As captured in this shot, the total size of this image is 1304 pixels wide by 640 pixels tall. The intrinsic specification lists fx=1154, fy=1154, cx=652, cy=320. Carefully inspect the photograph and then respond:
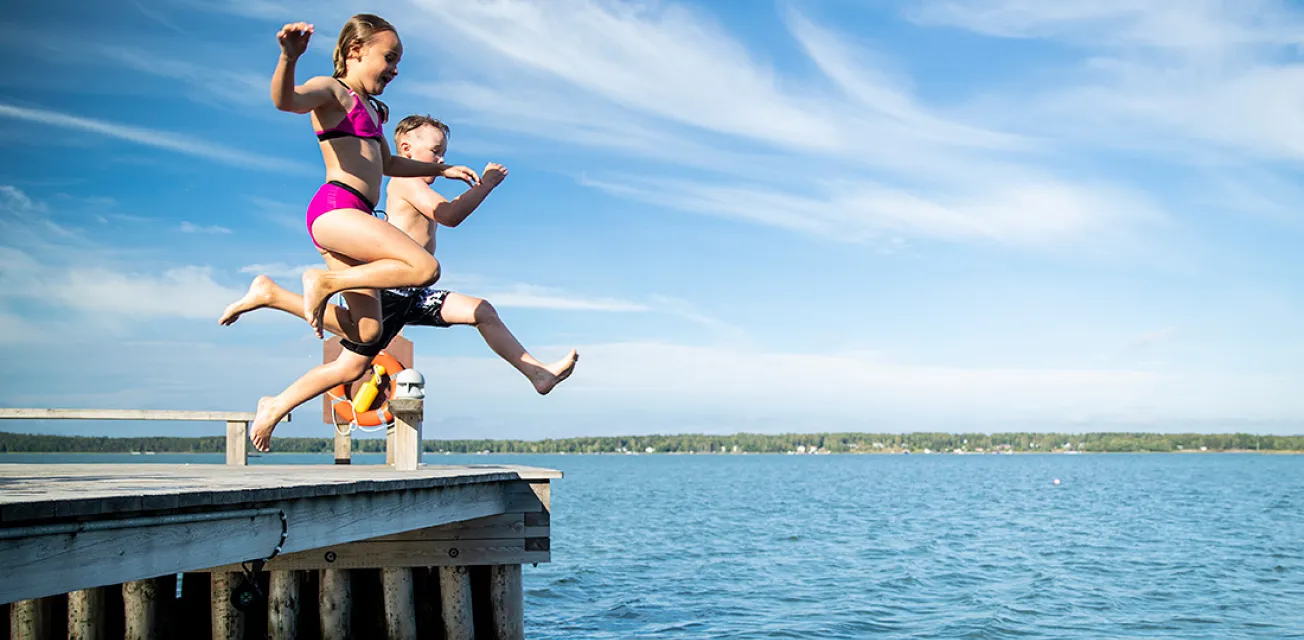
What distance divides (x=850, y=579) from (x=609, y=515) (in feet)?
72.8

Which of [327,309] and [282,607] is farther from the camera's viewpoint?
[282,607]

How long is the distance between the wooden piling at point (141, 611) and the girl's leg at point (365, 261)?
431 centimetres

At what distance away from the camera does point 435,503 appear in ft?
27.3

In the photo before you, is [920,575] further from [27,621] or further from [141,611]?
[27,621]

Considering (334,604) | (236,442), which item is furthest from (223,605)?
(236,442)

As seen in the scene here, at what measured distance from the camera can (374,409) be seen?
10.7 m

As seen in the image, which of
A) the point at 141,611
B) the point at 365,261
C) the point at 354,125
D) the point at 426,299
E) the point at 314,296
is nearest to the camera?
the point at 314,296

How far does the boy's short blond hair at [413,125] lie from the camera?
7.54m

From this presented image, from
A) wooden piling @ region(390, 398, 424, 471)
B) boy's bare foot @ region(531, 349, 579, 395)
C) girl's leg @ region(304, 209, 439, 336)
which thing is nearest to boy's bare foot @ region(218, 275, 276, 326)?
girl's leg @ region(304, 209, 439, 336)

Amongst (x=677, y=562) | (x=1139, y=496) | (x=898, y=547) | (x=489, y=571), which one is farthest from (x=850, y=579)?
(x=1139, y=496)

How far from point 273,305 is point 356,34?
1643 millimetres

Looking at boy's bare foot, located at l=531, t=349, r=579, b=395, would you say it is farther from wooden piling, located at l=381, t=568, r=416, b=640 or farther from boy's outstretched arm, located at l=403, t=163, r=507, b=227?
wooden piling, located at l=381, t=568, r=416, b=640

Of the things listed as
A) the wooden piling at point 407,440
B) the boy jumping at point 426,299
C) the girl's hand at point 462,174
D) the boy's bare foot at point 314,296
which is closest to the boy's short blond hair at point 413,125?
the boy jumping at point 426,299

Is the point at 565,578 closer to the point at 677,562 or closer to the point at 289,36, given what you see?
the point at 677,562
